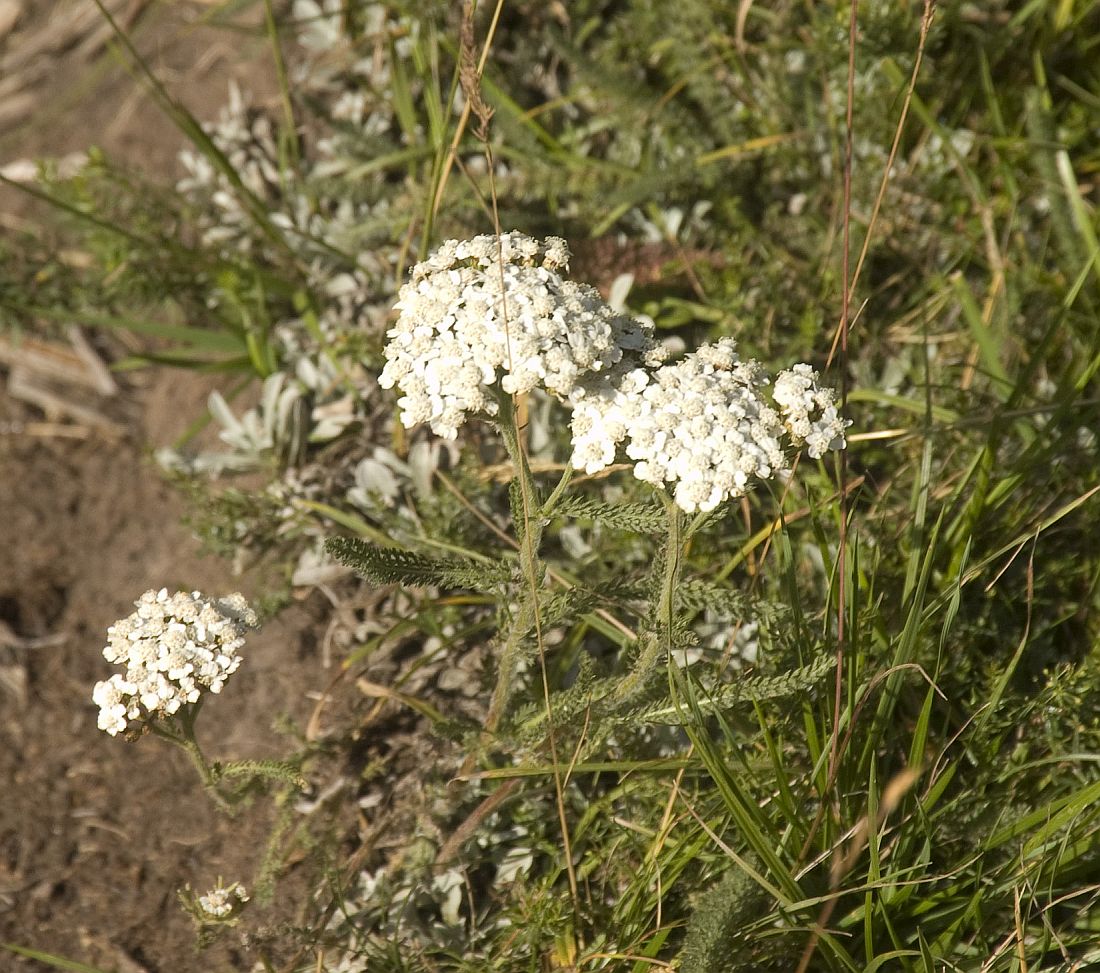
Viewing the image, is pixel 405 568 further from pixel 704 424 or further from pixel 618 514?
pixel 704 424

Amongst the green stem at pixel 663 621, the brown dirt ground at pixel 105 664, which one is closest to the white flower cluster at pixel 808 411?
the green stem at pixel 663 621

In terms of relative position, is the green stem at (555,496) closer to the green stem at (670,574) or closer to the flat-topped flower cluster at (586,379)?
the flat-topped flower cluster at (586,379)

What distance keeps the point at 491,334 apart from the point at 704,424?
391mm

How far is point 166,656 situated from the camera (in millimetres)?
2043

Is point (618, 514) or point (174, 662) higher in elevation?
point (618, 514)

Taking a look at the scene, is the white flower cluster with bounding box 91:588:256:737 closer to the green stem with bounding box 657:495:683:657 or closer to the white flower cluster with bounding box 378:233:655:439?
the white flower cluster with bounding box 378:233:655:439

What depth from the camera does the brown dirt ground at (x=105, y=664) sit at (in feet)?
9.16

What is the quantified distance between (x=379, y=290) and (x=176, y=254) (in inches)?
26.6

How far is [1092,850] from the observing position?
2.16m

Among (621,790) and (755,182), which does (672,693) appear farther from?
(755,182)

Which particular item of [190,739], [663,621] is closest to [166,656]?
[190,739]

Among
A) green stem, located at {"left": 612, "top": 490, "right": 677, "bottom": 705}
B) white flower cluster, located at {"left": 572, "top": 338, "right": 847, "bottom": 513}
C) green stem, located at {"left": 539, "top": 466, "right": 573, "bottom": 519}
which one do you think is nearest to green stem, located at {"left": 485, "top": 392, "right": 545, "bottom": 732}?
green stem, located at {"left": 539, "top": 466, "right": 573, "bottom": 519}

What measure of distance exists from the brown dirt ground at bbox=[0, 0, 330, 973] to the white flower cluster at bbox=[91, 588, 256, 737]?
0.85 m

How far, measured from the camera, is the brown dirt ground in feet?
9.16
